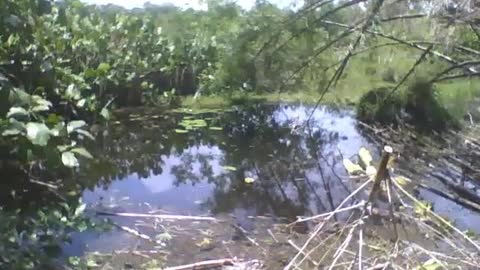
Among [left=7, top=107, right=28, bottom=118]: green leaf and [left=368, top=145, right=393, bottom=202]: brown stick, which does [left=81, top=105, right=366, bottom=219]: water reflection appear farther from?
[left=368, top=145, right=393, bottom=202]: brown stick

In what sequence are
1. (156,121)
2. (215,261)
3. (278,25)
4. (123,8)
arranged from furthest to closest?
1. (123,8)
2. (156,121)
3. (278,25)
4. (215,261)

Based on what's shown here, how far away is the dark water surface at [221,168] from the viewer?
5609mm

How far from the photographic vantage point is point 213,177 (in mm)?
6691

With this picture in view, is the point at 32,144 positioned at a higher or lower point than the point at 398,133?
higher

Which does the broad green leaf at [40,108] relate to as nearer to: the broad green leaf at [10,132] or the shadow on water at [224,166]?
the broad green leaf at [10,132]

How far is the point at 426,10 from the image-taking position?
6750 millimetres

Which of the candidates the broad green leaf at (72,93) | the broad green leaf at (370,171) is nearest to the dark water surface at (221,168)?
the broad green leaf at (72,93)

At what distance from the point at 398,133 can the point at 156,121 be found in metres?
3.19

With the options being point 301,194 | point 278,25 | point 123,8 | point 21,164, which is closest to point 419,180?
point 301,194

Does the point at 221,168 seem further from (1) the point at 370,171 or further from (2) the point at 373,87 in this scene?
(1) the point at 370,171

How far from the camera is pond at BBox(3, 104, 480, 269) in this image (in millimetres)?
4777

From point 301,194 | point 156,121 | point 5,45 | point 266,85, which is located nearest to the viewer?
point 5,45

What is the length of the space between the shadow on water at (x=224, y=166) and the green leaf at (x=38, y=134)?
1.16m

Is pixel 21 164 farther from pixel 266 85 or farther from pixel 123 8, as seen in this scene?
pixel 123 8
